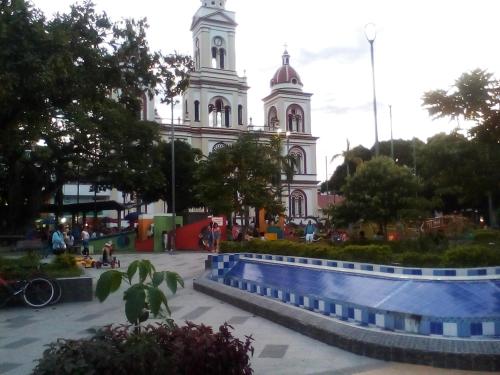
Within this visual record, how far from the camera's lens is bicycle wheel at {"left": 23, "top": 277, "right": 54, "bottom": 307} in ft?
36.6

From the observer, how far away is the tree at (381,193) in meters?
16.9

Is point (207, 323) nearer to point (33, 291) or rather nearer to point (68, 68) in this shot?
point (33, 291)

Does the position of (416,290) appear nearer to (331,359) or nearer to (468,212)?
(331,359)

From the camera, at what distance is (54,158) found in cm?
3272

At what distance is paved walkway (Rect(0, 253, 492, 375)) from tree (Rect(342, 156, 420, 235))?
6.29 meters

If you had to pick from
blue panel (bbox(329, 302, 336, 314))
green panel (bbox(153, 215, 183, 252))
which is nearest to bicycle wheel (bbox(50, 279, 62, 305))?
blue panel (bbox(329, 302, 336, 314))

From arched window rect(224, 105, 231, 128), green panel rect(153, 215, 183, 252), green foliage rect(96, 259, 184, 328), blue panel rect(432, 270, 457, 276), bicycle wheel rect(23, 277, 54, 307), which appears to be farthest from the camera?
arched window rect(224, 105, 231, 128)

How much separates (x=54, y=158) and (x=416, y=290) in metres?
28.9

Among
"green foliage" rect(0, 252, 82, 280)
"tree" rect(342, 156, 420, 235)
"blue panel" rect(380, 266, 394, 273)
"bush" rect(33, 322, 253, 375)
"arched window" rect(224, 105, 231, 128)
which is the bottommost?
"bush" rect(33, 322, 253, 375)

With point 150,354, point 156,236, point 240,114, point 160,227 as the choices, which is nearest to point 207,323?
point 150,354

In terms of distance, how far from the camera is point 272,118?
7044 centimetres

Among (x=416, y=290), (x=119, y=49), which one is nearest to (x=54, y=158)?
(x=119, y=49)

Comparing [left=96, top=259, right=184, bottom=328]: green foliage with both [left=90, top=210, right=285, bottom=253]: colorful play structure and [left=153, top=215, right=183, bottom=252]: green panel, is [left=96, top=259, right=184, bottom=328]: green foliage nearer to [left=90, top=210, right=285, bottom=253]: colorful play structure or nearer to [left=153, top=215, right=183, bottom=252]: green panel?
[left=90, top=210, right=285, bottom=253]: colorful play structure

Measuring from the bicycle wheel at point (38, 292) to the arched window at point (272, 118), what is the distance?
186 feet
